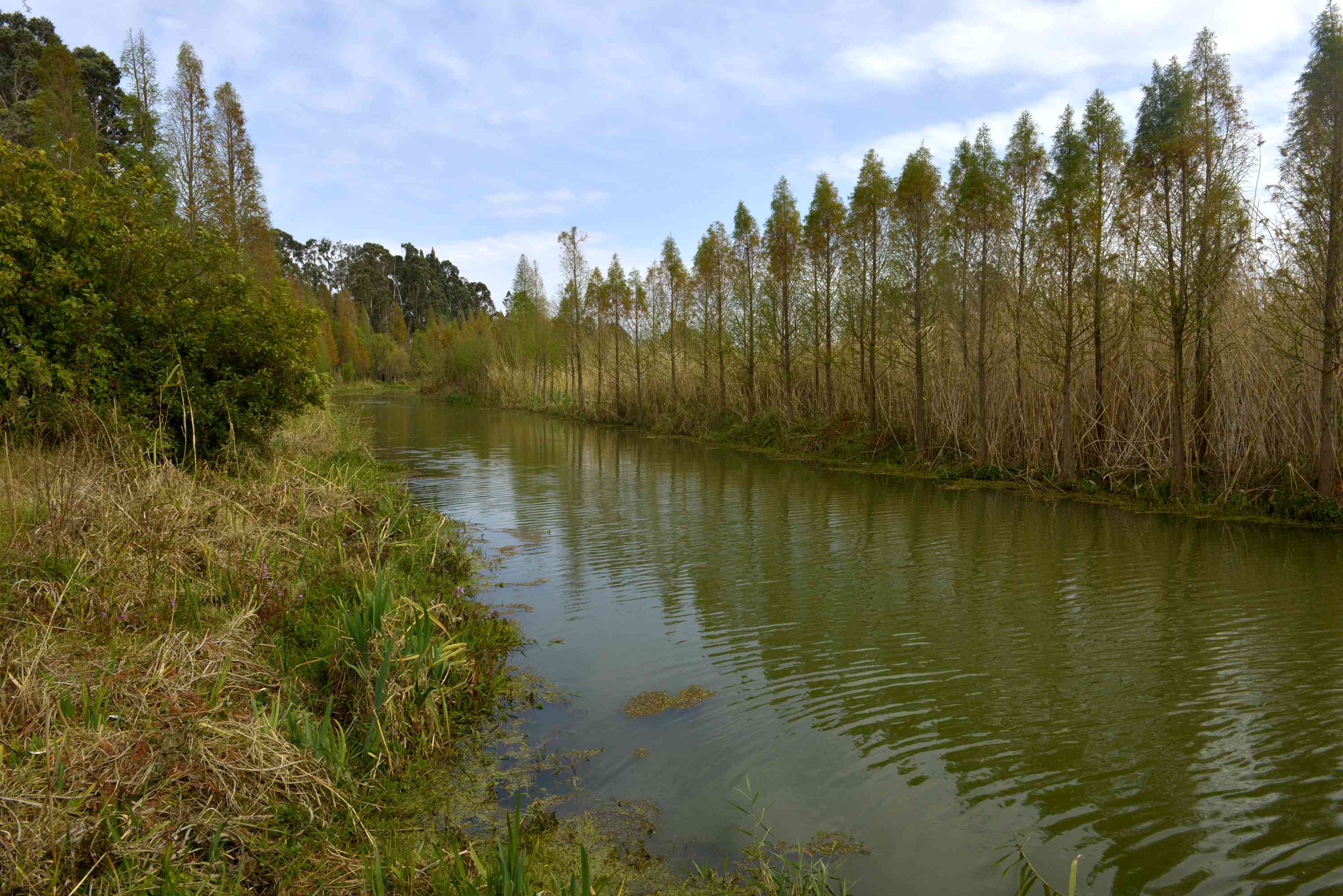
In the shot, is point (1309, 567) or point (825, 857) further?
point (1309, 567)

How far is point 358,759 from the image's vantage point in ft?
12.4

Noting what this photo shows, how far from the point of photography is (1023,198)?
13.5m

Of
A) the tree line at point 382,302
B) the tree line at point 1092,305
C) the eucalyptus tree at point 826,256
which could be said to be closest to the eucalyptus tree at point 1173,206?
the tree line at point 1092,305

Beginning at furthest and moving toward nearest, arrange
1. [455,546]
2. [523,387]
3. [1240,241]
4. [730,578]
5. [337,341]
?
[337,341]
[523,387]
[1240,241]
[455,546]
[730,578]

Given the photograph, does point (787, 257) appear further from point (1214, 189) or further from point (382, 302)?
point (382, 302)

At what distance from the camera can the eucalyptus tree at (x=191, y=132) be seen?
1714 cm

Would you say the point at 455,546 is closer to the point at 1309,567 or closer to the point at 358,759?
the point at 358,759

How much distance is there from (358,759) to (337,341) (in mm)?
66087

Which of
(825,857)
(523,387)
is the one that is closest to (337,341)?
(523,387)

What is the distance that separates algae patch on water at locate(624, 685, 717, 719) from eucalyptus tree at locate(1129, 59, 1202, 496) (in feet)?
30.5

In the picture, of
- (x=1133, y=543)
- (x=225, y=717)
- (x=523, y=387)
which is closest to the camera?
(x=225, y=717)

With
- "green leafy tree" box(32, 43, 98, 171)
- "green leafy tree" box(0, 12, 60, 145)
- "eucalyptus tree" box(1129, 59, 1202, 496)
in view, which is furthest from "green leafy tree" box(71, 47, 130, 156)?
"eucalyptus tree" box(1129, 59, 1202, 496)

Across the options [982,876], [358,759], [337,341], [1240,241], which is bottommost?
[982,876]

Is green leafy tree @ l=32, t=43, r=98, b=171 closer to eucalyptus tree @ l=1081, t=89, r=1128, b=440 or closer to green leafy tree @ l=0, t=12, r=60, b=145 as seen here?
green leafy tree @ l=0, t=12, r=60, b=145
